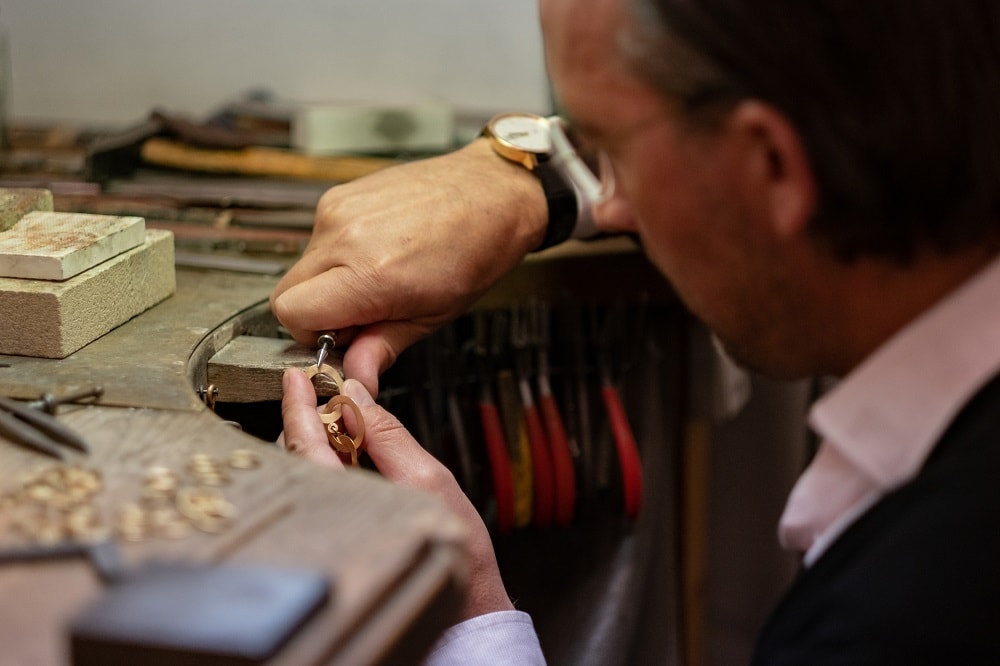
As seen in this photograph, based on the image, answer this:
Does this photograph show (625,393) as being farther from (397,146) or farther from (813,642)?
(813,642)

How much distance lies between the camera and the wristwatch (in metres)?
1.44

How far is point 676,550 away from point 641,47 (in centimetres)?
132

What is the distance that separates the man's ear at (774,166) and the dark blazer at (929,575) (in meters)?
0.18

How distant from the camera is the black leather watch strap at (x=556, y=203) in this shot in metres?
1.44

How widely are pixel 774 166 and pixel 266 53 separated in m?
1.90

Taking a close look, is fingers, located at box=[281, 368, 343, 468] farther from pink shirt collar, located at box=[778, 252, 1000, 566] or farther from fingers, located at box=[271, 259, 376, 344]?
pink shirt collar, located at box=[778, 252, 1000, 566]

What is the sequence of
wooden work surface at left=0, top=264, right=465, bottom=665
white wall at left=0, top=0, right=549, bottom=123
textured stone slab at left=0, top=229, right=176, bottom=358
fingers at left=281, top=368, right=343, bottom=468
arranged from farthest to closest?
white wall at left=0, top=0, right=549, bottom=123 < textured stone slab at left=0, top=229, right=176, bottom=358 < fingers at left=281, top=368, right=343, bottom=468 < wooden work surface at left=0, top=264, right=465, bottom=665

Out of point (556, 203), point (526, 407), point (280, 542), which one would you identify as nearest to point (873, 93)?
point (280, 542)

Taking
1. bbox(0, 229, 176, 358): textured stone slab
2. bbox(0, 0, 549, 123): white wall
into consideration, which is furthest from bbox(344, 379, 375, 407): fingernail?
bbox(0, 0, 549, 123): white wall

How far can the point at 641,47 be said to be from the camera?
769 mm

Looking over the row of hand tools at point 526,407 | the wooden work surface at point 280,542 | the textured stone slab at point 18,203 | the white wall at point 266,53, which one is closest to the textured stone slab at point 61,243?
the textured stone slab at point 18,203

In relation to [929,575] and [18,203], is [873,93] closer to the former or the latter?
[929,575]

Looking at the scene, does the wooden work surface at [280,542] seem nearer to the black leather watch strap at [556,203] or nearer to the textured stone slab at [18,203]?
the textured stone slab at [18,203]

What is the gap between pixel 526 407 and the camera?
1.50 meters
